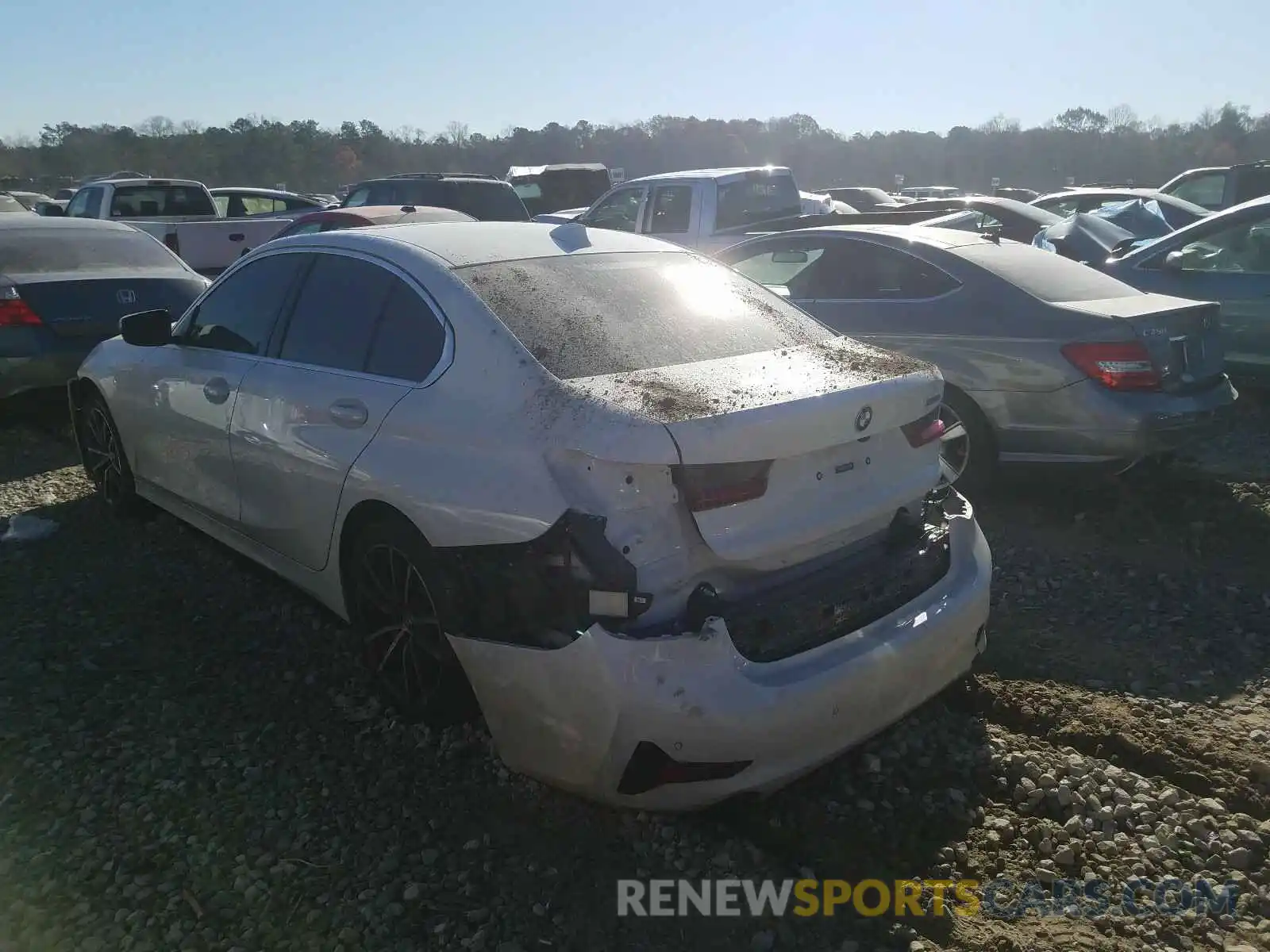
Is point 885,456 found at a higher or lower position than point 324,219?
lower

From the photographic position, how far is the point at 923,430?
338cm

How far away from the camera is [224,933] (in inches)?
102

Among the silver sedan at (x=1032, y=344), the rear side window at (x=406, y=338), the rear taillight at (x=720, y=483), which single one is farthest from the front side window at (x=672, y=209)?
the rear taillight at (x=720, y=483)

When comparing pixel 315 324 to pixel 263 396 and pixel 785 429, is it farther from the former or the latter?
pixel 785 429

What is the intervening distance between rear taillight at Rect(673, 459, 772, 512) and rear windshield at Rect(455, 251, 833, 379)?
0.53 meters

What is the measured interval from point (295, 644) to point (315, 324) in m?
1.33

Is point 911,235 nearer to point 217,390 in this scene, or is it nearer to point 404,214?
point 217,390

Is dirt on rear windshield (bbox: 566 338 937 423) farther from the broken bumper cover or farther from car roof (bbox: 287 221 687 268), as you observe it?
car roof (bbox: 287 221 687 268)

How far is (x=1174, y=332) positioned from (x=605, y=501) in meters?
4.23

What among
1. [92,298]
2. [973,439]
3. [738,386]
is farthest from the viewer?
[92,298]

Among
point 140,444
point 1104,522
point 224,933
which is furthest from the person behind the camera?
point 1104,522

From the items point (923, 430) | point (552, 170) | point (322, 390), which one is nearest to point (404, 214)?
point (322, 390)

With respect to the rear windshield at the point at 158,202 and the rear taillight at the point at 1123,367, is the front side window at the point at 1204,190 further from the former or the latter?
the rear windshield at the point at 158,202

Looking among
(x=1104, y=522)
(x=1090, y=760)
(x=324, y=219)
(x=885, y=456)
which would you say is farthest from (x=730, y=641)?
(x=324, y=219)
